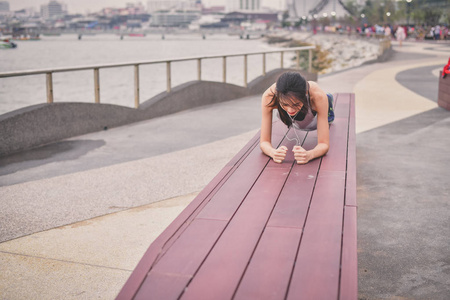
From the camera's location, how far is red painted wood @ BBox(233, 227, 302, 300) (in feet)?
6.52

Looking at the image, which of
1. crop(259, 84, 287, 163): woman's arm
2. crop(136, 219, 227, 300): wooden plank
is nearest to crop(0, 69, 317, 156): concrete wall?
crop(259, 84, 287, 163): woman's arm

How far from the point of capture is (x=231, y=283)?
6.73 ft

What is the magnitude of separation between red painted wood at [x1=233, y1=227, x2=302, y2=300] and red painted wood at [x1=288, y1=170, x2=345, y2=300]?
4 centimetres

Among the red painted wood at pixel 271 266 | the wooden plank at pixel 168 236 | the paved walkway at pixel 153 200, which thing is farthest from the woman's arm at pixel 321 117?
the red painted wood at pixel 271 266

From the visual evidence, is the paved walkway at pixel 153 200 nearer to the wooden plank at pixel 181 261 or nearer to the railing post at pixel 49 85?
the railing post at pixel 49 85

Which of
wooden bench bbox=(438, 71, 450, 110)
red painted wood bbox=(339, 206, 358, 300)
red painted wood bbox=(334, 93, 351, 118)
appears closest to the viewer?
red painted wood bbox=(339, 206, 358, 300)

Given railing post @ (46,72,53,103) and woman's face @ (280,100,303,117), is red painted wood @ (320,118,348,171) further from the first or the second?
railing post @ (46,72,53,103)

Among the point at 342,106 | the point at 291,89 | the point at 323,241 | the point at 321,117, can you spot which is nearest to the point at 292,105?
the point at 291,89

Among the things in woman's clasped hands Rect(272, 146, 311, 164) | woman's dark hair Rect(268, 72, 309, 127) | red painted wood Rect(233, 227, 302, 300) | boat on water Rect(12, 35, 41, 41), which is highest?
boat on water Rect(12, 35, 41, 41)

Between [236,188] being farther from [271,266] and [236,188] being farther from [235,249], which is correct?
[271,266]

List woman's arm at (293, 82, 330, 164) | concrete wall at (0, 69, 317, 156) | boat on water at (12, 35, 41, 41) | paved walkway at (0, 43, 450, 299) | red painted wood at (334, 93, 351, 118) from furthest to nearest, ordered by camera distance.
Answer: boat on water at (12, 35, 41, 41), concrete wall at (0, 69, 317, 156), red painted wood at (334, 93, 351, 118), woman's arm at (293, 82, 330, 164), paved walkway at (0, 43, 450, 299)

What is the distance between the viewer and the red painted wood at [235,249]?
2014 millimetres

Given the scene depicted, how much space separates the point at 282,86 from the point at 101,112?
6223 mm

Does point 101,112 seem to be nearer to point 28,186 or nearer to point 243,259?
point 28,186
